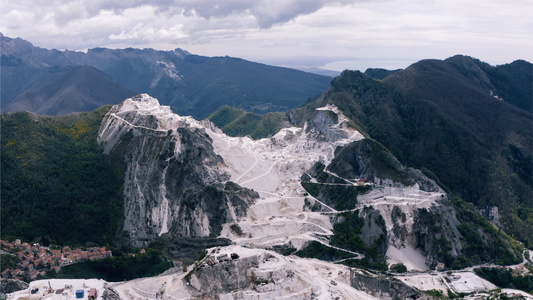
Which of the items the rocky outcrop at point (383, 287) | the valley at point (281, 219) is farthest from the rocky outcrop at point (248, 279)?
the rocky outcrop at point (383, 287)

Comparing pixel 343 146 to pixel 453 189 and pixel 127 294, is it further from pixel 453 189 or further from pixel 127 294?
pixel 127 294

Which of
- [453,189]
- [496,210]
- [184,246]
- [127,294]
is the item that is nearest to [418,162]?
[453,189]

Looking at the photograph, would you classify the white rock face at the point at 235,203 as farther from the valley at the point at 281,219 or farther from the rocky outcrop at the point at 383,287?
the rocky outcrop at the point at 383,287

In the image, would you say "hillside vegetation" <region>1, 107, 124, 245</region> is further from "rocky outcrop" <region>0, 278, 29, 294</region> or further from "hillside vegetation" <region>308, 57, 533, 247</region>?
"hillside vegetation" <region>308, 57, 533, 247</region>

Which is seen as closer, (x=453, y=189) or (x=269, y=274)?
(x=269, y=274)

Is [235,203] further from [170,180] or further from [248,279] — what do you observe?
[248,279]

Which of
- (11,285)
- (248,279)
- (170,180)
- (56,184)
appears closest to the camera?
(248,279)

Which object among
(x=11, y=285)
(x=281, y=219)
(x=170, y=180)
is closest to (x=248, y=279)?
(x=11, y=285)

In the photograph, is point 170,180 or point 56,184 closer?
point 56,184
